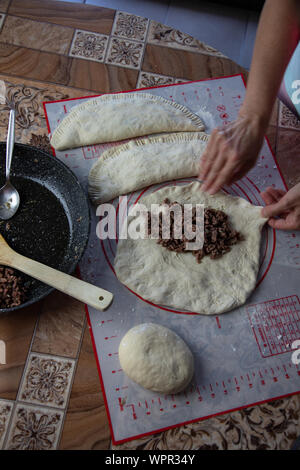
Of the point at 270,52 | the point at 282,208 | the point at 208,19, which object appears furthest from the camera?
the point at 208,19

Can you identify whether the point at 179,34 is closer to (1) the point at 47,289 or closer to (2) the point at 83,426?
(1) the point at 47,289

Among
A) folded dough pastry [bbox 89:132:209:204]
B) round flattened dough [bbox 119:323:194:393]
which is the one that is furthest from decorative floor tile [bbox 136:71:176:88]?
round flattened dough [bbox 119:323:194:393]

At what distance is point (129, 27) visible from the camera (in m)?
1.52

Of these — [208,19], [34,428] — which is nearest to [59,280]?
[34,428]

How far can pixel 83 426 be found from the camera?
0.98m

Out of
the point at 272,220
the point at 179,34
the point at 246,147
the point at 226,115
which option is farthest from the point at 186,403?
the point at 179,34

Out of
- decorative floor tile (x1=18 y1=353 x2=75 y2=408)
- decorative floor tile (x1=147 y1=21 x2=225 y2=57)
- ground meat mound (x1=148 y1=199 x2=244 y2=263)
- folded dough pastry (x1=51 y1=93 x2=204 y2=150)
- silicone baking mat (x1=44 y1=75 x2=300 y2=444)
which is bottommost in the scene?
decorative floor tile (x1=18 y1=353 x2=75 y2=408)

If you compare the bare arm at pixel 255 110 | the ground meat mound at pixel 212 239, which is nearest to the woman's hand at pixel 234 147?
the bare arm at pixel 255 110

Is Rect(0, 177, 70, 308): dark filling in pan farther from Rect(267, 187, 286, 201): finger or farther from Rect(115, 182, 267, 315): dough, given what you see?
Rect(267, 187, 286, 201): finger

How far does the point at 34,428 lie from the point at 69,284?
1.23 ft

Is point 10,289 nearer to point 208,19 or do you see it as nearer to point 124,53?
point 124,53

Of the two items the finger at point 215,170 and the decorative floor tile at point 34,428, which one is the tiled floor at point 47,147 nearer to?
the decorative floor tile at point 34,428

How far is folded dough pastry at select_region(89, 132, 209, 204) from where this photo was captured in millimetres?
1266
